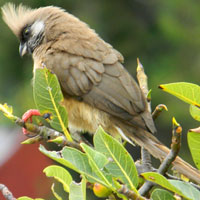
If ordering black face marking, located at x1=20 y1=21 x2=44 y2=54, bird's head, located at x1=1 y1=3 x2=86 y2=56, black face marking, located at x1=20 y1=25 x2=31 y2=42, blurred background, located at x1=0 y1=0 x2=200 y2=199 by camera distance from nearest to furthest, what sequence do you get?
bird's head, located at x1=1 y1=3 x2=86 y2=56 < black face marking, located at x1=20 y1=21 x2=44 y2=54 < black face marking, located at x1=20 y1=25 x2=31 y2=42 < blurred background, located at x1=0 y1=0 x2=200 y2=199

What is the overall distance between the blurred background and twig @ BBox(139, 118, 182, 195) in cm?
708

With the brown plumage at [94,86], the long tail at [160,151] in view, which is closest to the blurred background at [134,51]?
the brown plumage at [94,86]

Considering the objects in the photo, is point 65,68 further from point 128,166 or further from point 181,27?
point 181,27

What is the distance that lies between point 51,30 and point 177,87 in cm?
290

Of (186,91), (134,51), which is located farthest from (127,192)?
(134,51)

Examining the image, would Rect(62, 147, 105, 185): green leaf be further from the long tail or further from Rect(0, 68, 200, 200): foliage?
the long tail

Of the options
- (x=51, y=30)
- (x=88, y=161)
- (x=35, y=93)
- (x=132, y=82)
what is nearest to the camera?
(x=88, y=161)

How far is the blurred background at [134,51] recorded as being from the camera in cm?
1043

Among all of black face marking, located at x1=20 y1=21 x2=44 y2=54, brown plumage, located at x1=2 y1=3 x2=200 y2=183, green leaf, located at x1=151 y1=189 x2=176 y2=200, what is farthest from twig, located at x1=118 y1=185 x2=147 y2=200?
black face marking, located at x1=20 y1=21 x2=44 y2=54

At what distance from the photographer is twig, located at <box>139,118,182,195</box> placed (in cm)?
248

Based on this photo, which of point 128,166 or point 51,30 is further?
point 51,30

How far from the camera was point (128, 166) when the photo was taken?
2.73m

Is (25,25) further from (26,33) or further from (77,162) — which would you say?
(77,162)

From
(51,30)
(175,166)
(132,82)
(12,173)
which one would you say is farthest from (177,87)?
(12,173)
